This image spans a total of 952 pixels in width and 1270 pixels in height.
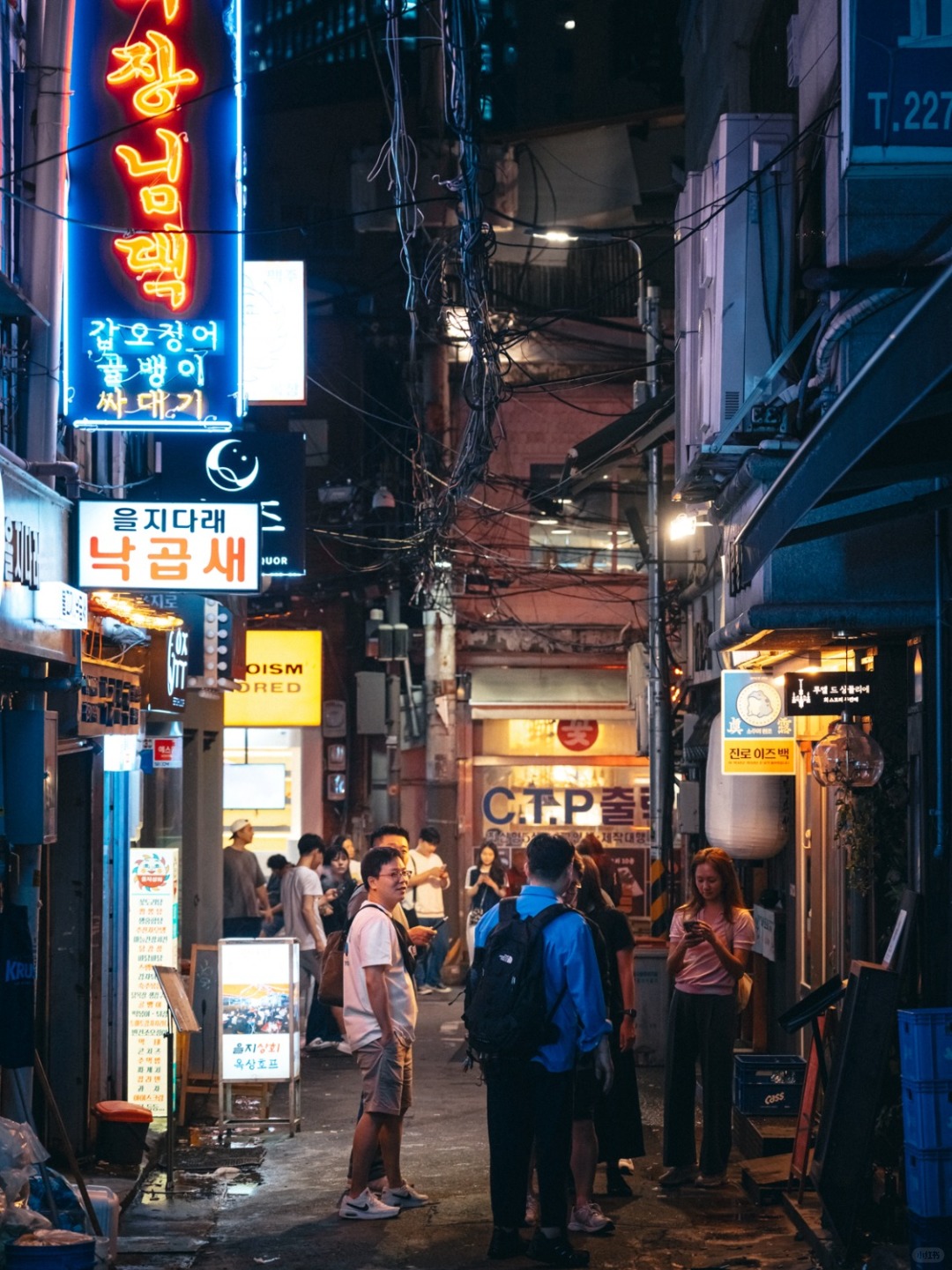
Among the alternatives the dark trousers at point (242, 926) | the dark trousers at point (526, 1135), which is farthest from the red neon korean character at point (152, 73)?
the dark trousers at point (242, 926)

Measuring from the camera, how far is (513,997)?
28.1 ft

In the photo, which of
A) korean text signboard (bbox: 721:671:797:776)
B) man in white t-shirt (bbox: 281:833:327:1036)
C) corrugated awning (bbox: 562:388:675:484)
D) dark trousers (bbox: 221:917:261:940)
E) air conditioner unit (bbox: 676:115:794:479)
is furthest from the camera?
dark trousers (bbox: 221:917:261:940)

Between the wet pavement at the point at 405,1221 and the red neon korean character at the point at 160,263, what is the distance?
592 centimetres

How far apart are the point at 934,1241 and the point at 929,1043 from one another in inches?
36.0

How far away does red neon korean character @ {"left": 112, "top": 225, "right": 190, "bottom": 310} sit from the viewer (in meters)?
10.9

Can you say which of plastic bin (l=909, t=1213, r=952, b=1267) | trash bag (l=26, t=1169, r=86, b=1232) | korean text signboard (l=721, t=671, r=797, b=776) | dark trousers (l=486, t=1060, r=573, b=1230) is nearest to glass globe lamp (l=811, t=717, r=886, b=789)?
dark trousers (l=486, t=1060, r=573, b=1230)

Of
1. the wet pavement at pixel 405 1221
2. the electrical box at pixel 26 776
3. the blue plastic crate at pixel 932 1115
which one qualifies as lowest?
the wet pavement at pixel 405 1221

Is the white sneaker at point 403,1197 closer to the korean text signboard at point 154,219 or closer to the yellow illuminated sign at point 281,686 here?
the korean text signboard at point 154,219

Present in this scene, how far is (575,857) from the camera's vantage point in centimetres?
1066

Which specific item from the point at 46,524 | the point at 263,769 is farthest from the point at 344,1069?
the point at 263,769

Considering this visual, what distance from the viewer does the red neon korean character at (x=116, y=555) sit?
11.0 meters

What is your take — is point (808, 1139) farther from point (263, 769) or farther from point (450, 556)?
point (263, 769)

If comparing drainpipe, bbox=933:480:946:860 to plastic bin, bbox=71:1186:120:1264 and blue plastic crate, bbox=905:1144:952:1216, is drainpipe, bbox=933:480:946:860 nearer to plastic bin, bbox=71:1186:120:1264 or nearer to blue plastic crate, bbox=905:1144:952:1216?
blue plastic crate, bbox=905:1144:952:1216

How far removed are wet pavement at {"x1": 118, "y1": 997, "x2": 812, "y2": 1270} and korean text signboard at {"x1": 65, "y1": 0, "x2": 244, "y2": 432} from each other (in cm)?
508
